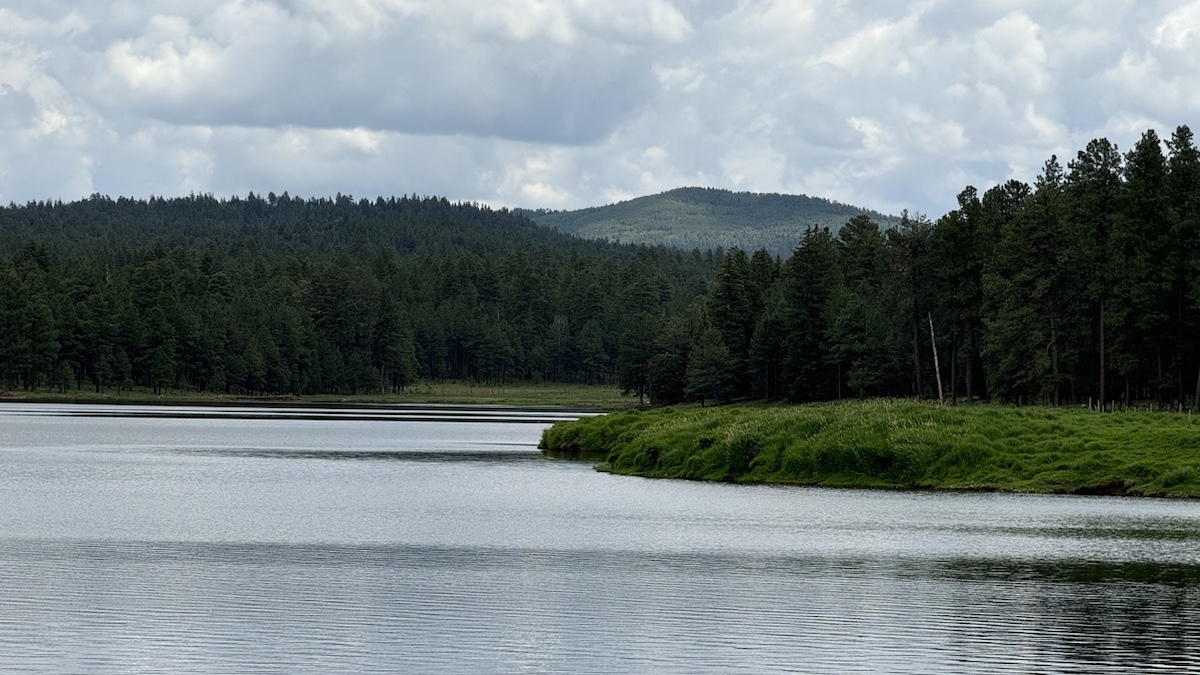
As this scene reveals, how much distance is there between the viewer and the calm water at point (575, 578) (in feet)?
89.6

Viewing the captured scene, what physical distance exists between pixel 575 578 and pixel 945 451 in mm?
34905

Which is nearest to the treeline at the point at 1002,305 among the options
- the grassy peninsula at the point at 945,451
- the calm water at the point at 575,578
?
the grassy peninsula at the point at 945,451

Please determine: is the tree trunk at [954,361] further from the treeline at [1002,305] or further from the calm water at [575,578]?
the calm water at [575,578]

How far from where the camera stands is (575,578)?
122 ft

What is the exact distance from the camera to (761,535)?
47625 mm

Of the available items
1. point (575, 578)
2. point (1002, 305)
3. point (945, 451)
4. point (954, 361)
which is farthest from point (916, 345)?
point (575, 578)

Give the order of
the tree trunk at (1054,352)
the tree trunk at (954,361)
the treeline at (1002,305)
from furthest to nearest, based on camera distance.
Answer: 1. the tree trunk at (954,361)
2. the tree trunk at (1054,352)
3. the treeline at (1002,305)

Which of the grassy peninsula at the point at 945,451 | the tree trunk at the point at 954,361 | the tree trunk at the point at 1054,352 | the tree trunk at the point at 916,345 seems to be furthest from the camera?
the tree trunk at the point at 916,345

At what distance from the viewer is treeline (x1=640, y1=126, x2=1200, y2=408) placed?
3792 inches

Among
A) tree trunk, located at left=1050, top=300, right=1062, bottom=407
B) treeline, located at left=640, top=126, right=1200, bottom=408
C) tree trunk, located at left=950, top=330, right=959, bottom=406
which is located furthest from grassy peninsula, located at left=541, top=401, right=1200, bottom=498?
tree trunk, located at left=950, top=330, right=959, bottom=406

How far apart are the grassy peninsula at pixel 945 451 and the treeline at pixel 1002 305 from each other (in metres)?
22.9

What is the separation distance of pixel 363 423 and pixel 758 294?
51.3 m

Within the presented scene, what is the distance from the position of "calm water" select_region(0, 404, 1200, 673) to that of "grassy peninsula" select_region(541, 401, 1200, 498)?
3660mm

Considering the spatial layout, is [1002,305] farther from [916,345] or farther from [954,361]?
[916,345]
